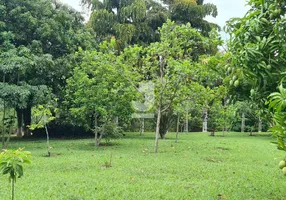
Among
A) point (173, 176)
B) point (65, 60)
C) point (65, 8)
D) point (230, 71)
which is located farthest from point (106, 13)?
point (230, 71)

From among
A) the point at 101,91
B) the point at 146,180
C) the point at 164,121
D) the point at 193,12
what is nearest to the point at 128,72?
the point at 101,91

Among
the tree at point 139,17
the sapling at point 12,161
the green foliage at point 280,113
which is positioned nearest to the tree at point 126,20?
the tree at point 139,17

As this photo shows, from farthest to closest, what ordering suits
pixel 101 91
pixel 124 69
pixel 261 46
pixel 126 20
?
1. pixel 126 20
2. pixel 101 91
3. pixel 124 69
4. pixel 261 46

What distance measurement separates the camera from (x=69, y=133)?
1792 cm

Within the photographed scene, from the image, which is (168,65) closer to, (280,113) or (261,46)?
(261,46)

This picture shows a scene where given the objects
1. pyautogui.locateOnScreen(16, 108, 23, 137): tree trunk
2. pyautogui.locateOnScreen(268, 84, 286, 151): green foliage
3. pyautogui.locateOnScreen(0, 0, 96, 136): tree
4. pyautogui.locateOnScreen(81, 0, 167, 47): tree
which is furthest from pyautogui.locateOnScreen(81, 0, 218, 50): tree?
pyautogui.locateOnScreen(268, 84, 286, 151): green foliage

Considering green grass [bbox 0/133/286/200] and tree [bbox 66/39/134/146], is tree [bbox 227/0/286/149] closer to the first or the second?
green grass [bbox 0/133/286/200]

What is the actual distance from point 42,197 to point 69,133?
1357 centimetres

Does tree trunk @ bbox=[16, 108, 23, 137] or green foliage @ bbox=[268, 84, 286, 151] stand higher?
green foliage @ bbox=[268, 84, 286, 151]

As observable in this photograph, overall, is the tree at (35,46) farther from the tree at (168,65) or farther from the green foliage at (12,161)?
the green foliage at (12,161)

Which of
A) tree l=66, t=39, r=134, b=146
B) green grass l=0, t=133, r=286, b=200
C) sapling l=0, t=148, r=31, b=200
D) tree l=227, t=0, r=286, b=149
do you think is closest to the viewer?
tree l=227, t=0, r=286, b=149

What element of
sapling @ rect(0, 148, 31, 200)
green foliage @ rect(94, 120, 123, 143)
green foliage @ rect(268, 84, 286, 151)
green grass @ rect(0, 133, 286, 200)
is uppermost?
green foliage @ rect(268, 84, 286, 151)

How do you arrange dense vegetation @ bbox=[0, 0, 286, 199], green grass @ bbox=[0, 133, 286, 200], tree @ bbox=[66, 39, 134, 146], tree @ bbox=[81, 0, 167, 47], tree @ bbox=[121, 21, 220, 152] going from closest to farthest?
dense vegetation @ bbox=[0, 0, 286, 199], green grass @ bbox=[0, 133, 286, 200], tree @ bbox=[121, 21, 220, 152], tree @ bbox=[66, 39, 134, 146], tree @ bbox=[81, 0, 167, 47]

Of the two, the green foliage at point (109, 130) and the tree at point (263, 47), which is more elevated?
the tree at point (263, 47)
